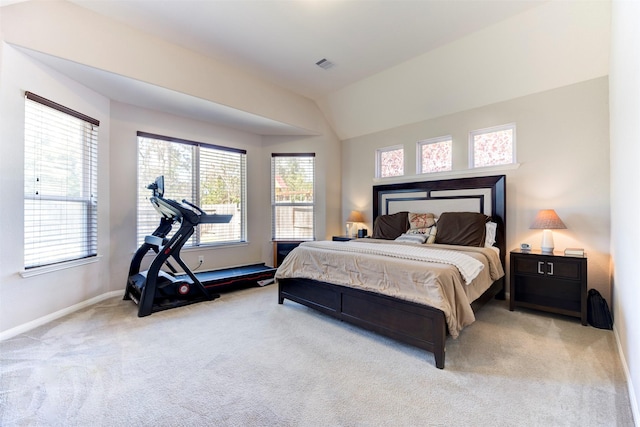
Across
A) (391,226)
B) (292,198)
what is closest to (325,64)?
(292,198)

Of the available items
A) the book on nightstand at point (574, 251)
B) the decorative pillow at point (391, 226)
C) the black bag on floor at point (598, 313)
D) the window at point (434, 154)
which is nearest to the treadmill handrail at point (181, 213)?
the decorative pillow at point (391, 226)

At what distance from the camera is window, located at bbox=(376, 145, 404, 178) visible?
16.4 feet

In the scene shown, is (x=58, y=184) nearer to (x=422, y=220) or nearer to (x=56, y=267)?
(x=56, y=267)

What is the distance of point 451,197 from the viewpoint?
422cm

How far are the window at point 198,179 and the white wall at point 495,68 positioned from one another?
227 cm

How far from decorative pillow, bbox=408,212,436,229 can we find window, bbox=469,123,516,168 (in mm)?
976

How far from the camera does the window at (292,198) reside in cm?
552

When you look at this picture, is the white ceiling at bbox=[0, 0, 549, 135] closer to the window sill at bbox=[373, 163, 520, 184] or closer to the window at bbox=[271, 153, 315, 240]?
the window at bbox=[271, 153, 315, 240]

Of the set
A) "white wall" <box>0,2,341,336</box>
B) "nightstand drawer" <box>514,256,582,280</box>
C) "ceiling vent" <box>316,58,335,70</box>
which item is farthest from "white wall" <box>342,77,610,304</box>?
"white wall" <box>0,2,341,336</box>

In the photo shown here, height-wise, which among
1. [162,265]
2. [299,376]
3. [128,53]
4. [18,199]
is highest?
[128,53]

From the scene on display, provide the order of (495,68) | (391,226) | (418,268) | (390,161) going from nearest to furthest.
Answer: (418,268), (495,68), (391,226), (390,161)

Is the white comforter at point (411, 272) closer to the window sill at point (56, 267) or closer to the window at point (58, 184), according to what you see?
the window sill at point (56, 267)

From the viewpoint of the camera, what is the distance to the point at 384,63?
12.8 feet

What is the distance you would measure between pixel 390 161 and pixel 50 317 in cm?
520
